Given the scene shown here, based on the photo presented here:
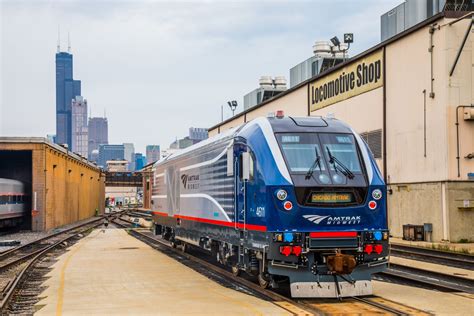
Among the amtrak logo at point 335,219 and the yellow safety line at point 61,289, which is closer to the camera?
the yellow safety line at point 61,289

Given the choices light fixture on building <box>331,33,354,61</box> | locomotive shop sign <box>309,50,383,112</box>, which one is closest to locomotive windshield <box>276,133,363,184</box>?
locomotive shop sign <box>309,50,383,112</box>

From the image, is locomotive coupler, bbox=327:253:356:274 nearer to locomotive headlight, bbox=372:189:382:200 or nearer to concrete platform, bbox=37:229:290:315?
concrete platform, bbox=37:229:290:315

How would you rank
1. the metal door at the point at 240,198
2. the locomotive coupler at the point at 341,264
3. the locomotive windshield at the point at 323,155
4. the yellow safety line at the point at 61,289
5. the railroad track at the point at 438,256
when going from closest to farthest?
the yellow safety line at the point at 61,289, the locomotive coupler at the point at 341,264, the locomotive windshield at the point at 323,155, the metal door at the point at 240,198, the railroad track at the point at 438,256

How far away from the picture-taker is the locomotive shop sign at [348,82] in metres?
34.3

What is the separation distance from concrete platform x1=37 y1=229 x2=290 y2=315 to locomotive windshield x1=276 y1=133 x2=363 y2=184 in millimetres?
2634

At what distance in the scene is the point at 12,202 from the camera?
130ft

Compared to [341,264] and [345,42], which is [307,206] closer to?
[341,264]

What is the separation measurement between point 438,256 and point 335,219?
10178 mm

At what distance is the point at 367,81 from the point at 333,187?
24.1m

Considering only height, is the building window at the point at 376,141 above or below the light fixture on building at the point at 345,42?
below

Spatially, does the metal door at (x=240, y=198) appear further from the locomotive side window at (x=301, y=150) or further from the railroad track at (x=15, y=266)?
the railroad track at (x=15, y=266)

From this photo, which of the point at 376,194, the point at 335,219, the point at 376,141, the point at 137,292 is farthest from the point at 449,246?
the point at 137,292

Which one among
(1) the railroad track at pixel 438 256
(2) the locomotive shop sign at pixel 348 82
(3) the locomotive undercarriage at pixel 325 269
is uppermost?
(2) the locomotive shop sign at pixel 348 82

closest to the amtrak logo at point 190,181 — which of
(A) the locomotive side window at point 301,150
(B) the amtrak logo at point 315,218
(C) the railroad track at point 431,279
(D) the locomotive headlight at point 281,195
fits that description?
(C) the railroad track at point 431,279
